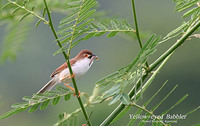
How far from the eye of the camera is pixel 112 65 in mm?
23406

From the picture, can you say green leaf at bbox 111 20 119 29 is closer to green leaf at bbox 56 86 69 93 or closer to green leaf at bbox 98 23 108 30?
green leaf at bbox 98 23 108 30

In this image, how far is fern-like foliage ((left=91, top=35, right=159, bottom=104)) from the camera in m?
0.93

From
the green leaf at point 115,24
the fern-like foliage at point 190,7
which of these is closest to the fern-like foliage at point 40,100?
the green leaf at point 115,24

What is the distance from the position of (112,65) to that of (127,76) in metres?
22.5

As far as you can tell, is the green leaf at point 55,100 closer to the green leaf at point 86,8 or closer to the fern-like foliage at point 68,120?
the fern-like foliage at point 68,120

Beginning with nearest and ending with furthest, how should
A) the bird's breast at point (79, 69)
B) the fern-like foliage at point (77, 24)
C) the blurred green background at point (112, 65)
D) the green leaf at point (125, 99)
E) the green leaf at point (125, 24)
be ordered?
the green leaf at point (125, 99), the fern-like foliage at point (77, 24), the green leaf at point (125, 24), the bird's breast at point (79, 69), the blurred green background at point (112, 65)

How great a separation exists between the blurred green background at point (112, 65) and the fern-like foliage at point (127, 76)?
15094 millimetres

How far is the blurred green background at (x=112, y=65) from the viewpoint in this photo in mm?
18203

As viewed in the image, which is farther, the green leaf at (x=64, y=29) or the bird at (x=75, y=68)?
the bird at (x=75, y=68)

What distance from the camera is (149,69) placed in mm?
977

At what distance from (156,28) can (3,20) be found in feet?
70.8

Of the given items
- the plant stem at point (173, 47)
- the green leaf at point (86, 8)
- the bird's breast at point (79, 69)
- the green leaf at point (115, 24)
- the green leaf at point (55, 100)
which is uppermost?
the bird's breast at point (79, 69)

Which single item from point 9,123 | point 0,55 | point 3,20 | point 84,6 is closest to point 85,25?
point 84,6

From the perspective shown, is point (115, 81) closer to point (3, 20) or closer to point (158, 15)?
point (3, 20)
